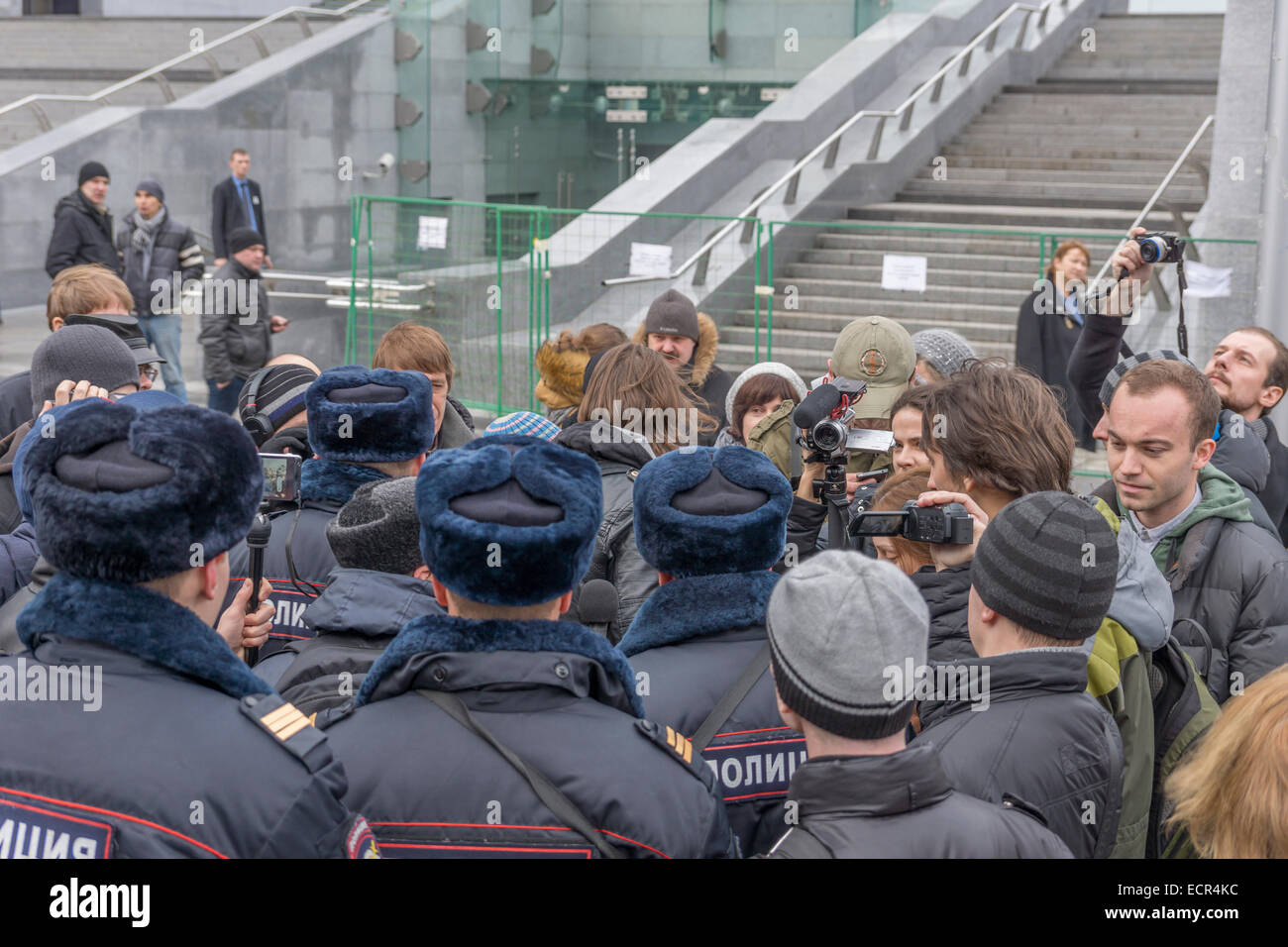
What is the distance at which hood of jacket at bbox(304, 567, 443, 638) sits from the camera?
10.3 ft

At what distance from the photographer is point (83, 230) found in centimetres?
1241

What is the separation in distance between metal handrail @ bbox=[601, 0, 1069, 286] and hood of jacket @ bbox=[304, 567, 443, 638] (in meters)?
9.18

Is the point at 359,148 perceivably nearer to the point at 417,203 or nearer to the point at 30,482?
the point at 417,203

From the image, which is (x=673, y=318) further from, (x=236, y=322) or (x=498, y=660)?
(x=498, y=660)

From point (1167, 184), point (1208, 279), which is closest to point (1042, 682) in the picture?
point (1208, 279)

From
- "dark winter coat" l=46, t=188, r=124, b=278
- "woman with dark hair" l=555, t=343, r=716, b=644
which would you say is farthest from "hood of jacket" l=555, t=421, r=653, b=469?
"dark winter coat" l=46, t=188, r=124, b=278

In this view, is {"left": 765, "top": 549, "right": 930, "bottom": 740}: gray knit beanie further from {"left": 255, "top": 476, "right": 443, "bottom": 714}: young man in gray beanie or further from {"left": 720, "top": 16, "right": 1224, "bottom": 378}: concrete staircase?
{"left": 720, "top": 16, "right": 1224, "bottom": 378}: concrete staircase

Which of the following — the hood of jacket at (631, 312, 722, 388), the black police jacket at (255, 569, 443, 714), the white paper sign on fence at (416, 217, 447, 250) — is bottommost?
the black police jacket at (255, 569, 443, 714)

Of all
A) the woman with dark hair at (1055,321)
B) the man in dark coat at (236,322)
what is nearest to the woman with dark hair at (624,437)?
the woman with dark hair at (1055,321)

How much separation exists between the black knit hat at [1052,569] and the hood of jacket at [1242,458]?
2.04 meters

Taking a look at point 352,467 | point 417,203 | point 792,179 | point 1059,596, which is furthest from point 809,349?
point 1059,596

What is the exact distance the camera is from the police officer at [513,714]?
95.2 inches

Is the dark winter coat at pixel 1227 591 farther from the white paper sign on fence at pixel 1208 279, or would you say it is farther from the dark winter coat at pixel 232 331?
the dark winter coat at pixel 232 331

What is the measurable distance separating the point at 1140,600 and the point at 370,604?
1.80 metres
